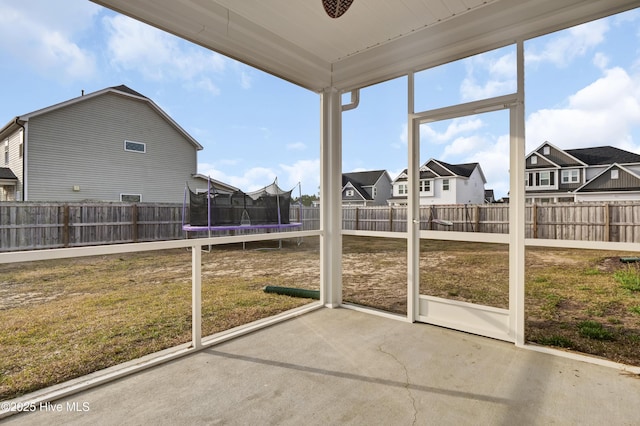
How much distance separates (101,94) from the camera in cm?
191

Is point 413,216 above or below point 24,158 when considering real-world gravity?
below

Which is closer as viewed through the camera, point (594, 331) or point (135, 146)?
point (135, 146)

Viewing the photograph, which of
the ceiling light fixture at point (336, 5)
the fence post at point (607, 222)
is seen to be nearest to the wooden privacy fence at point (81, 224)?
the ceiling light fixture at point (336, 5)

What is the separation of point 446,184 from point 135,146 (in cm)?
254

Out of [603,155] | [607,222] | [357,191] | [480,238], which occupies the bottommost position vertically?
[480,238]

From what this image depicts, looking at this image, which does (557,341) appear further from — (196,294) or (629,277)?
(196,294)

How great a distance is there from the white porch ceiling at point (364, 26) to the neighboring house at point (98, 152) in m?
0.68

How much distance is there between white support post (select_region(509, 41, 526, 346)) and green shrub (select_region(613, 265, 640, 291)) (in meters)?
0.79

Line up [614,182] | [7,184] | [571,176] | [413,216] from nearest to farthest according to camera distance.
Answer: [7,184], [614,182], [571,176], [413,216]

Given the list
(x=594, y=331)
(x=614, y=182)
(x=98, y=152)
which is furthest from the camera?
(x=594, y=331)

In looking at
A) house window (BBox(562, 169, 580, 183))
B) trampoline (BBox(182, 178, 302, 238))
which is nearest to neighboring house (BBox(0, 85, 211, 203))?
trampoline (BBox(182, 178, 302, 238))

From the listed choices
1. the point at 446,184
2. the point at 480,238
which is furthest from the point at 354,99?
the point at 480,238

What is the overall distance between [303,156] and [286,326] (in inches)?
70.0

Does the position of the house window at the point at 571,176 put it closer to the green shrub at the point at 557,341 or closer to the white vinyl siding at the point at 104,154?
the green shrub at the point at 557,341
